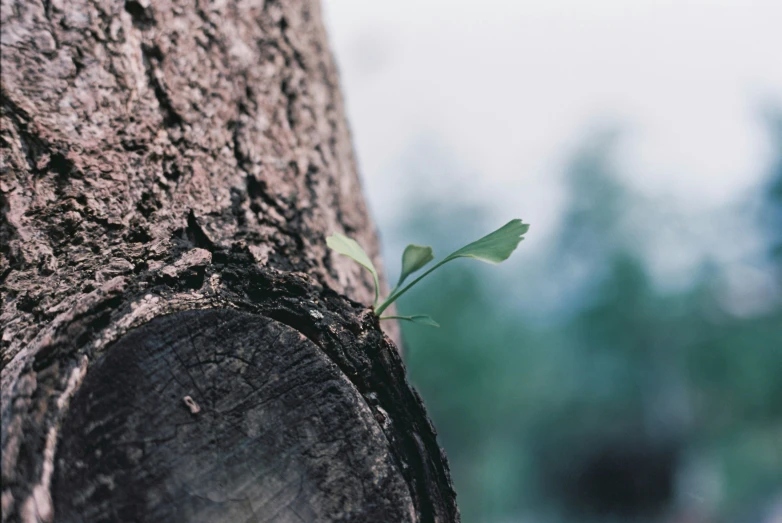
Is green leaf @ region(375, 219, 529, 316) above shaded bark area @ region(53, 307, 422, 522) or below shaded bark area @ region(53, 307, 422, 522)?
above

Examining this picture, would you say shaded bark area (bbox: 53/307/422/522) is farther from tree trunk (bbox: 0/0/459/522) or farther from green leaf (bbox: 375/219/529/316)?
green leaf (bbox: 375/219/529/316)

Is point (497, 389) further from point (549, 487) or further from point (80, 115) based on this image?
point (80, 115)

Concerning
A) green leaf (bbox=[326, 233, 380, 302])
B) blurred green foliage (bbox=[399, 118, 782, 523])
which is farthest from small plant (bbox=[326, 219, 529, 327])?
blurred green foliage (bbox=[399, 118, 782, 523])

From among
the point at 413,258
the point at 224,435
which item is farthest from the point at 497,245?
the point at 224,435

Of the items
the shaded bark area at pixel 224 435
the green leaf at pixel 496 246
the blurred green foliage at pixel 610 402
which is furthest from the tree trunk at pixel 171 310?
the blurred green foliage at pixel 610 402

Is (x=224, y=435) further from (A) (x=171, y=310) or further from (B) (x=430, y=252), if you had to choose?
(B) (x=430, y=252)
